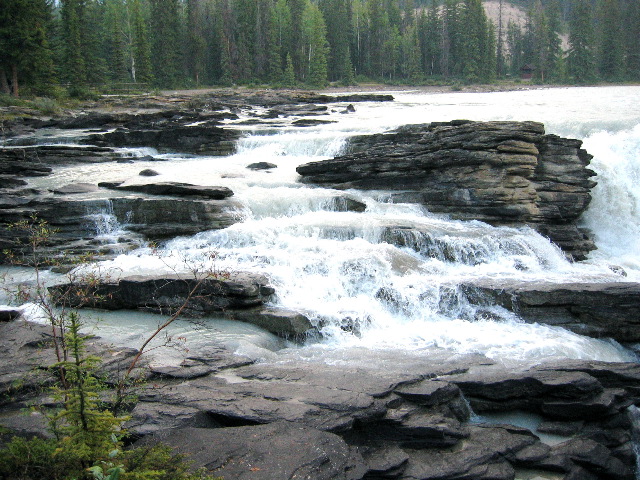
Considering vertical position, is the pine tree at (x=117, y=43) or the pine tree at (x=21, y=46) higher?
the pine tree at (x=117, y=43)

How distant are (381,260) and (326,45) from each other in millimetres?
75178

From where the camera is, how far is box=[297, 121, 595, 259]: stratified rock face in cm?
1534

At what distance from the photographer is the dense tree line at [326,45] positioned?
227 ft

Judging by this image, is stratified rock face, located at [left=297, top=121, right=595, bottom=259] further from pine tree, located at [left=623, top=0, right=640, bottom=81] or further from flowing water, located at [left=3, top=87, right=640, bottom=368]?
pine tree, located at [left=623, top=0, right=640, bottom=81]

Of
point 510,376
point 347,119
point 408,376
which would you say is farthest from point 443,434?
point 347,119

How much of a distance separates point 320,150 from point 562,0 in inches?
5402

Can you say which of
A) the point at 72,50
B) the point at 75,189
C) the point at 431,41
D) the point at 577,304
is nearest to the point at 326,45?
the point at 431,41

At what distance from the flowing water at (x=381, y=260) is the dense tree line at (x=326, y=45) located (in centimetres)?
5015

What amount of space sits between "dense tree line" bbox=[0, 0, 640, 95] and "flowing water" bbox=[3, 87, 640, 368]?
50.2 metres

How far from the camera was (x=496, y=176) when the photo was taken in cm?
1562

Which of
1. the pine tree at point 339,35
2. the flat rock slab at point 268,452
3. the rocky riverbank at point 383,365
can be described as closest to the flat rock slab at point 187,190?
the rocky riverbank at point 383,365

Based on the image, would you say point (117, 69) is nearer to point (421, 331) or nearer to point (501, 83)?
point (501, 83)

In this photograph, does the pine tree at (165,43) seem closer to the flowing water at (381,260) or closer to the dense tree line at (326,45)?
the dense tree line at (326,45)

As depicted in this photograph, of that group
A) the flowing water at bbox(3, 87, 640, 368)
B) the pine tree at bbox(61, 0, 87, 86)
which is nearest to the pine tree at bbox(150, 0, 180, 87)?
the pine tree at bbox(61, 0, 87, 86)
